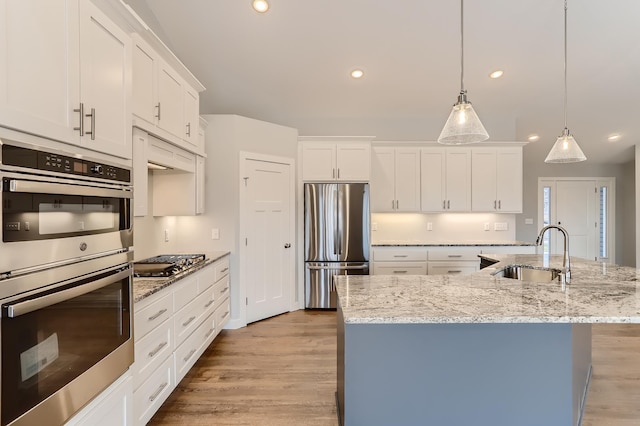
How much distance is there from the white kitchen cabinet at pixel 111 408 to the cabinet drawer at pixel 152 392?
0.83ft

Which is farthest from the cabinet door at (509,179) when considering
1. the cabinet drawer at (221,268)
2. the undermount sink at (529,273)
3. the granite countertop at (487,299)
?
the cabinet drawer at (221,268)

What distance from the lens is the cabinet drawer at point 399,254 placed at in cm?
433

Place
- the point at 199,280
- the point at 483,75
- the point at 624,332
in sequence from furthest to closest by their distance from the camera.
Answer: the point at 483,75, the point at 624,332, the point at 199,280

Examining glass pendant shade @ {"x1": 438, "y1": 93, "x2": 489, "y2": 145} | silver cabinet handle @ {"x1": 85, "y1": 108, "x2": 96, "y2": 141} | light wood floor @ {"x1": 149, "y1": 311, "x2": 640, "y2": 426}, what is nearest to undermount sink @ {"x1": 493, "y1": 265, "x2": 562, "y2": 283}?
light wood floor @ {"x1": 149, "y1": 311, "x2": 640, "y2": 426}

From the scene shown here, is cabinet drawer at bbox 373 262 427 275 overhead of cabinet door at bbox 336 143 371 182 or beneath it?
beneath

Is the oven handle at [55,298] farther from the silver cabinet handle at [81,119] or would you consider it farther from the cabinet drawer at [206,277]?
the cabinet drawer at [206,277]

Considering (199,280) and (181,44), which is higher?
(181,44)

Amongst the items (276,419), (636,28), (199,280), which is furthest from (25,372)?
(636,28)

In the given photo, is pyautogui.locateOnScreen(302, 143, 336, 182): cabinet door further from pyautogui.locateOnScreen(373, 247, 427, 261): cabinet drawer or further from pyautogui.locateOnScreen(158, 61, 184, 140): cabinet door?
pyautogui.locateOnScreen(158, 61, 184, 140): cabinet door

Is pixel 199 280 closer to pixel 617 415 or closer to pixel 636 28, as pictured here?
pixel 617 415

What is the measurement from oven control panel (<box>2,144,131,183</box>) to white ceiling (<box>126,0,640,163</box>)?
245 cm

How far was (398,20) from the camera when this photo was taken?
317 centimetres

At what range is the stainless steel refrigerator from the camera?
4.22m

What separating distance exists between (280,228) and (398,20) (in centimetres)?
266
